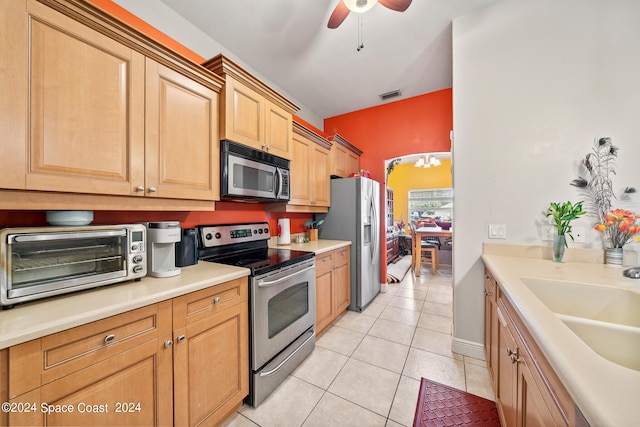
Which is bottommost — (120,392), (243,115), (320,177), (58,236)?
(120,392)

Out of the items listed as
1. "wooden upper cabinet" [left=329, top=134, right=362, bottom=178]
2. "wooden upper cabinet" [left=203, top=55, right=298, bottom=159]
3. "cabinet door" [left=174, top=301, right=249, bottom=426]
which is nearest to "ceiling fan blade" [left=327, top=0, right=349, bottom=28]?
"wooden upper cabinet" [left=203, top=55, right=298, bottom=159]

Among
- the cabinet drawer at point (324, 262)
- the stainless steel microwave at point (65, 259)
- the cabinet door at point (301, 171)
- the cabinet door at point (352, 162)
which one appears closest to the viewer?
the stainless steel microwave at point (65, 259)

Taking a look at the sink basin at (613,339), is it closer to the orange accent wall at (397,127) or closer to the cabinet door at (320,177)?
the cabinet door at (320,177)

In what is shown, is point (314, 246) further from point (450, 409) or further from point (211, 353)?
point (450, 409)

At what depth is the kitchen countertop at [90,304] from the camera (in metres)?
0.77

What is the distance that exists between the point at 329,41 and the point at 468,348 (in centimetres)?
316

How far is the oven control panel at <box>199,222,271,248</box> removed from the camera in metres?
1.91

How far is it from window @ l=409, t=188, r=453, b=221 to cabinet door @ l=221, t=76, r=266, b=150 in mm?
6797

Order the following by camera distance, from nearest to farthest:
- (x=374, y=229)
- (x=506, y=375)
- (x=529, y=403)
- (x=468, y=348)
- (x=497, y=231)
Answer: (x=529, y=403)
(x=506, y=375)
(x=497, y=231)
(x=468, y=348)
(x=374, y=229)

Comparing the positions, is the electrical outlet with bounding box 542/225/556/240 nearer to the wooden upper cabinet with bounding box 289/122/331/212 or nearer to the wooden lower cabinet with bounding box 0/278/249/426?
the wooden upper cabinet with bounding box 289/122/331/212

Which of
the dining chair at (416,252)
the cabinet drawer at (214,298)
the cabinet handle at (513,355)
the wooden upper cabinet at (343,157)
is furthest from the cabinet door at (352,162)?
the cabinet handle at (513,355)

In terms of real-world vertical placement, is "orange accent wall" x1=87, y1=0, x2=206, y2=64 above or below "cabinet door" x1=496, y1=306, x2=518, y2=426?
above

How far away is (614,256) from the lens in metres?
1.58

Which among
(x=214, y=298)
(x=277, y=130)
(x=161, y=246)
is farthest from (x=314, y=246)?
(x=161, y=246)
